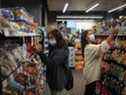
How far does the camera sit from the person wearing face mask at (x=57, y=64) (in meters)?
4.47

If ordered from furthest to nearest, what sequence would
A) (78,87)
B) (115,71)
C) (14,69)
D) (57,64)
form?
(78,87) → (57,64) → (115,71) → (14,69)

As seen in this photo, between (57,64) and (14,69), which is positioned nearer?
(14,69)

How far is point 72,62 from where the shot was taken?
13859mm

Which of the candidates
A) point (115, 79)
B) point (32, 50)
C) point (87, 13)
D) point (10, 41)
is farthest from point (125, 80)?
point (87, 13)

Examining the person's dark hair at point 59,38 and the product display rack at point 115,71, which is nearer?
the product display rack at point 115,71

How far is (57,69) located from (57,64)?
8 cm

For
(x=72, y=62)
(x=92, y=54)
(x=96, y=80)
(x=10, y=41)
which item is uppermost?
(x=10, y=41)

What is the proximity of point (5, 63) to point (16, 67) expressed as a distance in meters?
0.16

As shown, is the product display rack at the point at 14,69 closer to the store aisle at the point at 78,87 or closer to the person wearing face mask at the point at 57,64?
the person wearing face mask at the point at 57,64

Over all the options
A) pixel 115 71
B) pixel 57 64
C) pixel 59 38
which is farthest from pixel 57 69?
pixel 115 71

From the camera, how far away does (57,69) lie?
4484mm

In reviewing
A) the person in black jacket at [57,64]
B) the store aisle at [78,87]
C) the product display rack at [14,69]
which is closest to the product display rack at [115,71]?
the person in black jacket at [57,64]

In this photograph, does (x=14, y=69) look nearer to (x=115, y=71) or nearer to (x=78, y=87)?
(x=115, y=71)

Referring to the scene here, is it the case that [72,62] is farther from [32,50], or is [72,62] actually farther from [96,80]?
[32,50]
